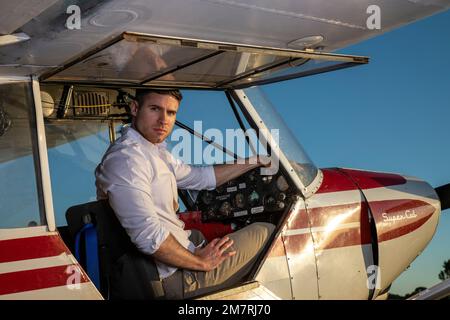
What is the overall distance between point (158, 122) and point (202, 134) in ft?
3.08

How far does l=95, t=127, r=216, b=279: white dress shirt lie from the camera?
316 cm

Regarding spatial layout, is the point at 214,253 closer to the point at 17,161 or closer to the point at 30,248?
the point at 30,248

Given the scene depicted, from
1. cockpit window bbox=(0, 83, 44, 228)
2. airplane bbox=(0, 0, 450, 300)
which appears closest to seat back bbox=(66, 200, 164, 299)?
airplane bbox=(0, 0, 450, 300)

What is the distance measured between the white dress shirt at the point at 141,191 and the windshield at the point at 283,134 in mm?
858

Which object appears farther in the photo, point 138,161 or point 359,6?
point 138,161

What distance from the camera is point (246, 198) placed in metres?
4.24

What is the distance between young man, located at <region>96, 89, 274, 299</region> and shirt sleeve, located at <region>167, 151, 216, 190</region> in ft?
0.71

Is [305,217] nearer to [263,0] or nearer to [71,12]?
[263,0]

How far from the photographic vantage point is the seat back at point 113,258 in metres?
3.36

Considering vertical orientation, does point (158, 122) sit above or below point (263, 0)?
below

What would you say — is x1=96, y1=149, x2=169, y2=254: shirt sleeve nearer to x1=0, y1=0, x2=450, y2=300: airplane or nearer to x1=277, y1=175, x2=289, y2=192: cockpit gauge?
Answer: x1=0, y1=0, x2=450, y2=300: airplane

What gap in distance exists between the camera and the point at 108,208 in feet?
11.3

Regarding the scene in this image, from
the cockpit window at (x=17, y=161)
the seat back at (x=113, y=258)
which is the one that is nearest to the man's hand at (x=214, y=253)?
the seat back at (x=113, y=258)

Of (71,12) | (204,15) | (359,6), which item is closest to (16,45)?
(71,12)
